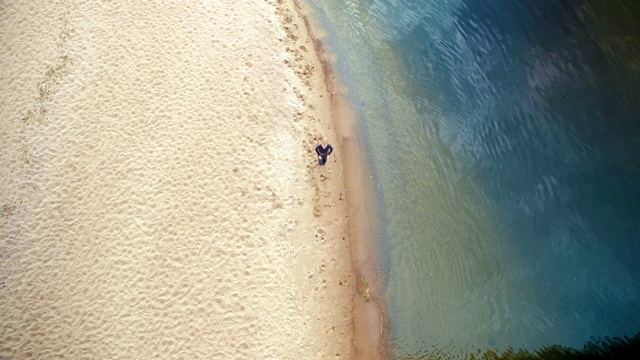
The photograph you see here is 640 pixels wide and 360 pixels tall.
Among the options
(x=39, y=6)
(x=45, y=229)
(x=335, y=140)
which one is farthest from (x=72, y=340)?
(x=39, y=6)

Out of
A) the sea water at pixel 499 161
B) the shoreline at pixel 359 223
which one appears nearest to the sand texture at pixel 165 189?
the shoreline at pixel 359 223

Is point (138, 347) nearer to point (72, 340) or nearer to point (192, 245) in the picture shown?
point (72, 340)

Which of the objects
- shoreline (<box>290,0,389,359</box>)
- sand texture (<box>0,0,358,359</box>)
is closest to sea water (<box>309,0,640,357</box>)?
shoreline (<box>290,0,389,359</box>)

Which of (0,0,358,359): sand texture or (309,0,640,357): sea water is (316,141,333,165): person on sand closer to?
(0,0,358,359): sand texture

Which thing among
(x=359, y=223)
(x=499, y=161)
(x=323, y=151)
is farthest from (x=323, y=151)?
(x=499, y=161)

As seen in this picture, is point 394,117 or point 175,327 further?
point 394,117

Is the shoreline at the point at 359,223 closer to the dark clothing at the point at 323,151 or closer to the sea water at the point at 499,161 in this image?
the sea water at the point at 499,161

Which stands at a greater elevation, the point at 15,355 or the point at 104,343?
the point at 104,343
